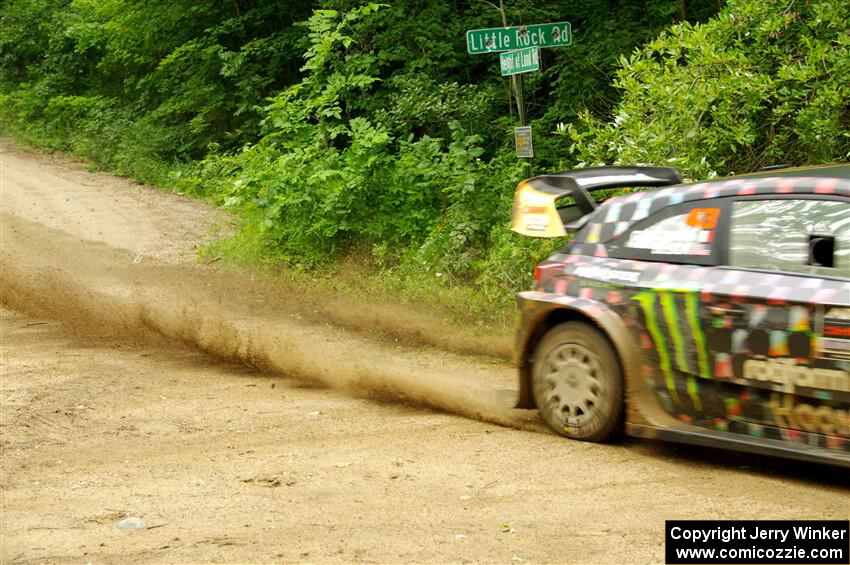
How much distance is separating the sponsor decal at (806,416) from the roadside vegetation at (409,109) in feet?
12.7

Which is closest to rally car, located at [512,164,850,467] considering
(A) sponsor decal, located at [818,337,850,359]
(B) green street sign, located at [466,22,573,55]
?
(A) sponsor decal, located at [818,337,850,359]

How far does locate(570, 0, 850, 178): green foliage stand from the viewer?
8219 millimetres

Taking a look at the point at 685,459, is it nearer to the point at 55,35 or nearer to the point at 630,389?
the point at 630,389

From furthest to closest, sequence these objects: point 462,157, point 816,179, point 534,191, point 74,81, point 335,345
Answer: point 74,81 < point 462,157 < point 335,345 < point 534,191 < point 816,179

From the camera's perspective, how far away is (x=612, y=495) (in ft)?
16.3

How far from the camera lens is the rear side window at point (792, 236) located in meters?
4.92

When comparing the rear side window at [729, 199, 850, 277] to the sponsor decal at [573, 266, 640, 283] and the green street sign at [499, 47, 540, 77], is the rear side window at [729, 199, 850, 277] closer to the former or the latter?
the sponsor decal at [573, 266, 640, 283]

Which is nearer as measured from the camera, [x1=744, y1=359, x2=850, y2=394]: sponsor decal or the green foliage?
[x1=744, y1=359, x2=850, y2=394]: sponsor decal

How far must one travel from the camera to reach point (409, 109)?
45.5 feet

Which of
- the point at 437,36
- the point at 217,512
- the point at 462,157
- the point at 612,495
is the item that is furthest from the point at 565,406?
the point at 437,36

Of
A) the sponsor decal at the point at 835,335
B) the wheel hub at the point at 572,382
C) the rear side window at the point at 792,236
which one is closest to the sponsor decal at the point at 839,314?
the sponsor decal at the point at 835,335

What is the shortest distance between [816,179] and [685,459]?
5.53 feet

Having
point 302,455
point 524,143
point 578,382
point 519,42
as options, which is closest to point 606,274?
point 578,382

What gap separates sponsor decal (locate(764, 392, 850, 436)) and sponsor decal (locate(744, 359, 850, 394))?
8cm
